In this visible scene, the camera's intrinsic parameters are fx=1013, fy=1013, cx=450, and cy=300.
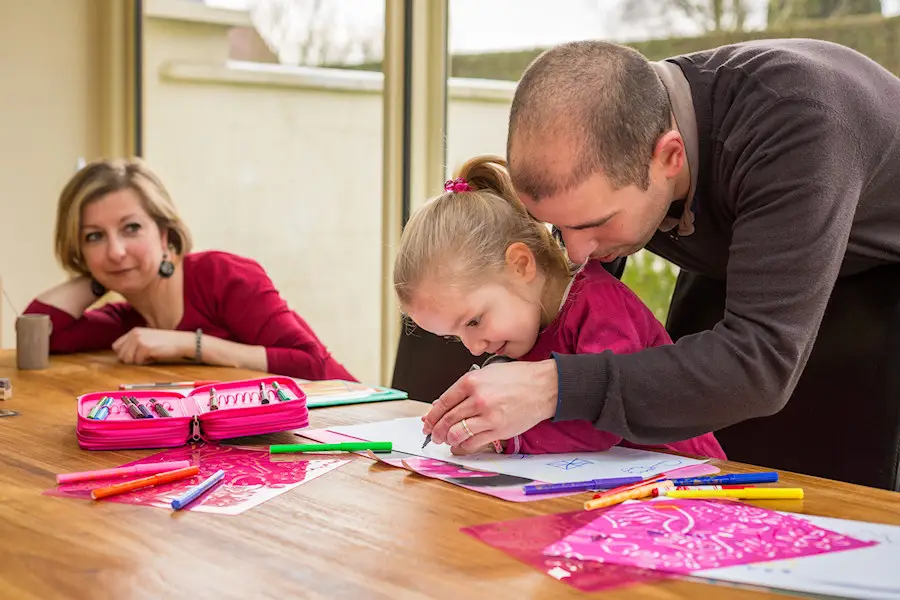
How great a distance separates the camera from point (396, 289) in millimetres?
1483

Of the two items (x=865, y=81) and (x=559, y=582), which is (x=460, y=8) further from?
(x=559, y=582)

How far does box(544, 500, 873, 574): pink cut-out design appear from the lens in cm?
89

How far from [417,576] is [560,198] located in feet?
1.87

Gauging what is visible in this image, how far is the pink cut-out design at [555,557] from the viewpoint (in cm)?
85

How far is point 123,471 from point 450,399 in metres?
0.40

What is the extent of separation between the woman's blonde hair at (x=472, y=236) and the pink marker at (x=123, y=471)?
414 mm

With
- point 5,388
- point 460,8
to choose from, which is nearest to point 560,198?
point 5,388

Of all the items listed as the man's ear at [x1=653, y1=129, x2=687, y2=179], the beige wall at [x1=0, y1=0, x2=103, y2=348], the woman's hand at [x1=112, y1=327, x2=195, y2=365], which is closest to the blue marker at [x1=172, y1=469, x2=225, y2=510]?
the man's ear at [x1=653, y1=129, x2=687, y2=179]

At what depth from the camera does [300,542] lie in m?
0.95

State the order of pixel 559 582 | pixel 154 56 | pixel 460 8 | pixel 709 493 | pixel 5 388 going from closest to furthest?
pixel 559 582, pixel 709 493, pixel 5 388, pixel 460 8, pixel 154 56

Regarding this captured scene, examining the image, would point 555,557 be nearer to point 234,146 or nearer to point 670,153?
point 670,153

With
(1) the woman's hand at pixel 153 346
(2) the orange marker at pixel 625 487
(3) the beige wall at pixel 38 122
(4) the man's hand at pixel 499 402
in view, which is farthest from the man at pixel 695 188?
(3) the beige wall at pixel 38 122

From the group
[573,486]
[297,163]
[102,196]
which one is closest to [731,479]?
[573,486]

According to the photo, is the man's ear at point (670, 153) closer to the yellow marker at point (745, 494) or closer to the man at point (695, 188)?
the man at point (695, 188)
